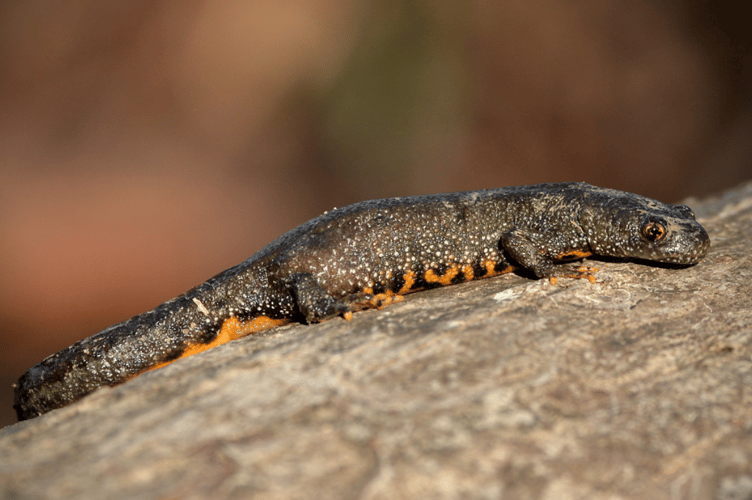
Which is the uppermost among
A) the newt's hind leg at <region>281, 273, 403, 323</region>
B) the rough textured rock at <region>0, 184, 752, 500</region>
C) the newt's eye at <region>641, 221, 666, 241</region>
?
the newt's hind leg at <region>281, 273, 403, 323</region>

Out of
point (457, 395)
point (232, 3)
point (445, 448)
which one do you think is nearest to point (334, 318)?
point (457, 395)

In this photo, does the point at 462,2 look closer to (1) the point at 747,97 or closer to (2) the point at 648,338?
(1) the point at 747,97

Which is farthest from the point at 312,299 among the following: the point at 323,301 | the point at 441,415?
the point at 441,415

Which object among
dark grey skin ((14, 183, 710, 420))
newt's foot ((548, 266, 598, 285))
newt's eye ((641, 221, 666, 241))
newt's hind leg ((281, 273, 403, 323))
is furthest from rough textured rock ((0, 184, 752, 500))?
newt's eye ((641, 221, 666, 241))

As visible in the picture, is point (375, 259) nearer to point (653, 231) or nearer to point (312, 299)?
point (312, 299)

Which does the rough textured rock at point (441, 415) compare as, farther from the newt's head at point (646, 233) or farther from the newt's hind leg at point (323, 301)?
the newt's head at point (646, 233)

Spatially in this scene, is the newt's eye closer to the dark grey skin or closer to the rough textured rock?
the dark grey skin
